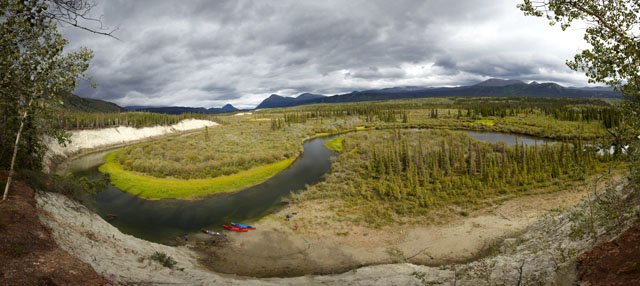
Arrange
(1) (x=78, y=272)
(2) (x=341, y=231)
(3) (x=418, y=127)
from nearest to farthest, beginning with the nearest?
(1) (x=78, y=272) < (2) (x=341, y=231) < (3) (x=418, y=127)

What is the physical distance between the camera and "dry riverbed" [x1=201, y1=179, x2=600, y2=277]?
18672 millimetres

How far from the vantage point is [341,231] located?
2259cm

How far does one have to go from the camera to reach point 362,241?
2117 centimetres

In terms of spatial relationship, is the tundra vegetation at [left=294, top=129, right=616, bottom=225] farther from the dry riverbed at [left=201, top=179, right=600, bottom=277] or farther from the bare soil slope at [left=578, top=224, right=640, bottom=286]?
the bare soil slope at [left=578, top=224, right=640, bottom=286]

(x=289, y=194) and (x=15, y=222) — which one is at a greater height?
(x=15, y=222)

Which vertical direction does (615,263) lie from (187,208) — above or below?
above

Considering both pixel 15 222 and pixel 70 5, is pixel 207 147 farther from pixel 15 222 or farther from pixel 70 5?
pixel 70 5

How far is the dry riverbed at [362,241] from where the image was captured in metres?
18.7

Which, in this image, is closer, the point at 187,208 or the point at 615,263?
the point at 615,263

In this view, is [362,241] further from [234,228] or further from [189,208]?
[189,208]

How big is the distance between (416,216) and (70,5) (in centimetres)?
2390

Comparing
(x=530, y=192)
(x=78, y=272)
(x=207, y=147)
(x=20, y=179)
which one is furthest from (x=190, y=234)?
(x=207, y=147)

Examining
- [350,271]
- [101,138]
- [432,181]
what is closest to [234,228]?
[350,271]

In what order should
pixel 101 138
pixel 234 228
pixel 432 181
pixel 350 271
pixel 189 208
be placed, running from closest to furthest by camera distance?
1. pixel 350 271
2. pixel 234 228
3. pixel 189 208
4. pixel 432 181
5. pixel 101 138
